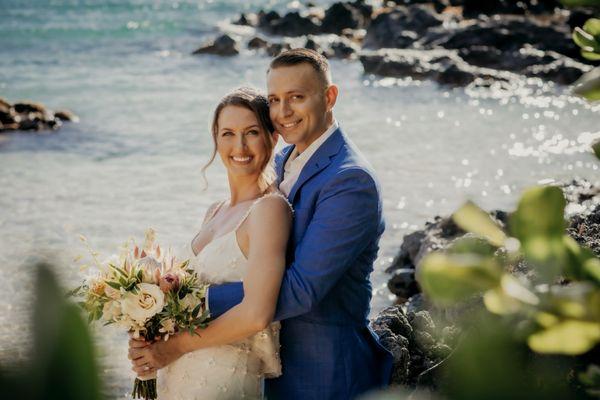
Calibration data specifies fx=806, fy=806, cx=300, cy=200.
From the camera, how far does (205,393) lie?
332 cm

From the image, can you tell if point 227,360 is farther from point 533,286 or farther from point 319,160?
point 533,286

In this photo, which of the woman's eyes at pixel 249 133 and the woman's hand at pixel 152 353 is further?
the woman's eyes at pixel 249 133

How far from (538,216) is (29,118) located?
676 inches

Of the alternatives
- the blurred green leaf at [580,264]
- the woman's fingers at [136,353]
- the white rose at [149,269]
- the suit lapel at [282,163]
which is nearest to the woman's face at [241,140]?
the suit lapel at [282,163]

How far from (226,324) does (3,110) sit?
14.9 m

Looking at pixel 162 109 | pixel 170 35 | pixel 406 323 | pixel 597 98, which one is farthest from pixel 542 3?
pixel 597 98

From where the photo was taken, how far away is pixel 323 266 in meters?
3.05

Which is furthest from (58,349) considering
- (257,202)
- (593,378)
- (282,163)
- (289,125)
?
(282,163)

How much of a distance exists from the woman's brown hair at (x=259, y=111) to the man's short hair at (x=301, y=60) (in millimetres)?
169

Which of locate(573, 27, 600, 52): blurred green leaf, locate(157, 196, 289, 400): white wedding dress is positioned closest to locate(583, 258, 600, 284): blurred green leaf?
locate(573, 27, 600, 52): blurred green leaf

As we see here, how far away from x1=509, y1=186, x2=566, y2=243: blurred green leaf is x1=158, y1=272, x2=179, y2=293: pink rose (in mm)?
2523

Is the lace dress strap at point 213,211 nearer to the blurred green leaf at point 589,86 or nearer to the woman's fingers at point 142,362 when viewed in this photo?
the woman's fingers at point 142,362

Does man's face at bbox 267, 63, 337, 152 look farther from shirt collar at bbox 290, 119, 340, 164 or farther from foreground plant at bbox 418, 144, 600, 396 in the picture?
foreground plant at bbox 418, 144, 600, 396

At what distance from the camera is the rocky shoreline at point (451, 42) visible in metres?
20.6
